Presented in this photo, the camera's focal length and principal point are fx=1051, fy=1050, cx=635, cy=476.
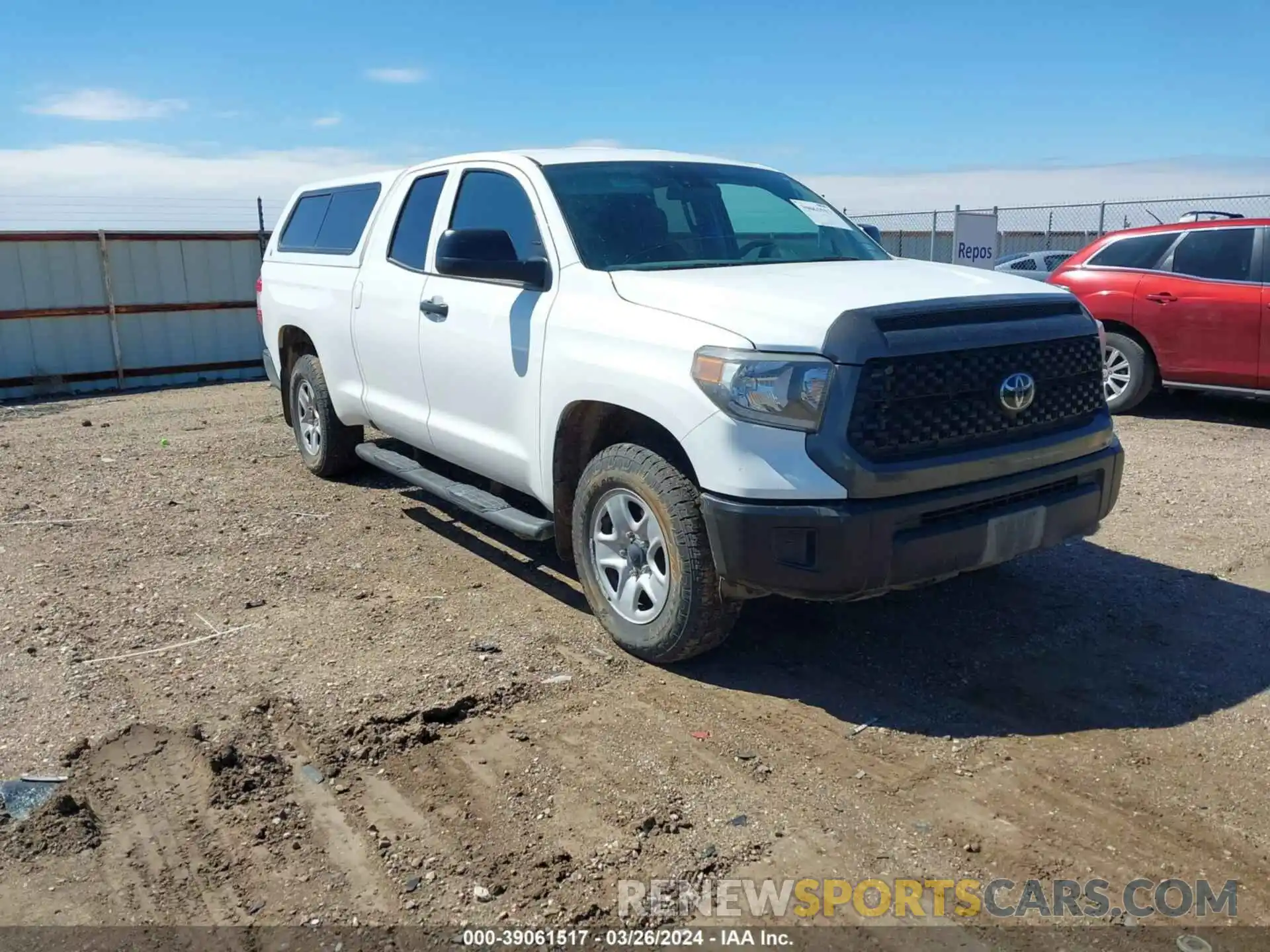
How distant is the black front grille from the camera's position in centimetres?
350

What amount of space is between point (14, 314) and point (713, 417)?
1220 centimetres

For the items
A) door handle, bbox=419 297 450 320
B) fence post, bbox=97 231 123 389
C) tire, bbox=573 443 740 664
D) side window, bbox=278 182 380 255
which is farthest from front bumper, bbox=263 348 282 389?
fence post, bbox=97 231 123 389

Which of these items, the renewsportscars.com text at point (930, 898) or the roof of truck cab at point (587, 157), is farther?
the roof of truck cab at point (587, 157)

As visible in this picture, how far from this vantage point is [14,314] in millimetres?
12789

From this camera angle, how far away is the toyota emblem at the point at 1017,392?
378 cm

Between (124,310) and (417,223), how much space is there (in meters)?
9.54

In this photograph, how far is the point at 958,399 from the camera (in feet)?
12.1

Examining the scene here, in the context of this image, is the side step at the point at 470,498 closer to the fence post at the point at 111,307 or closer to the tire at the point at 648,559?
the tire at the point at 648,559

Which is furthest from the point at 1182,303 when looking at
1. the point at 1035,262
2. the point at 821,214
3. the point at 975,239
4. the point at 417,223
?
the point at 1035,262

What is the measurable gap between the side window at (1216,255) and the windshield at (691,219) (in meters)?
5.03

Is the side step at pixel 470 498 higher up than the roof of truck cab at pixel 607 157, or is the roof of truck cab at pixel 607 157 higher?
the roof of truck cab at pixel 607 157

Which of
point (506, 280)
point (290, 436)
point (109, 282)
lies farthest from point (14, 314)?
point (506, 280)

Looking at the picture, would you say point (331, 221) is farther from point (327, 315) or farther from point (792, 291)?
point (792, 291)

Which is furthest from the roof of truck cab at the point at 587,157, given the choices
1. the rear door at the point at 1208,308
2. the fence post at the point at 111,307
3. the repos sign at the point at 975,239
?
the repos sign at the point at 975,239
